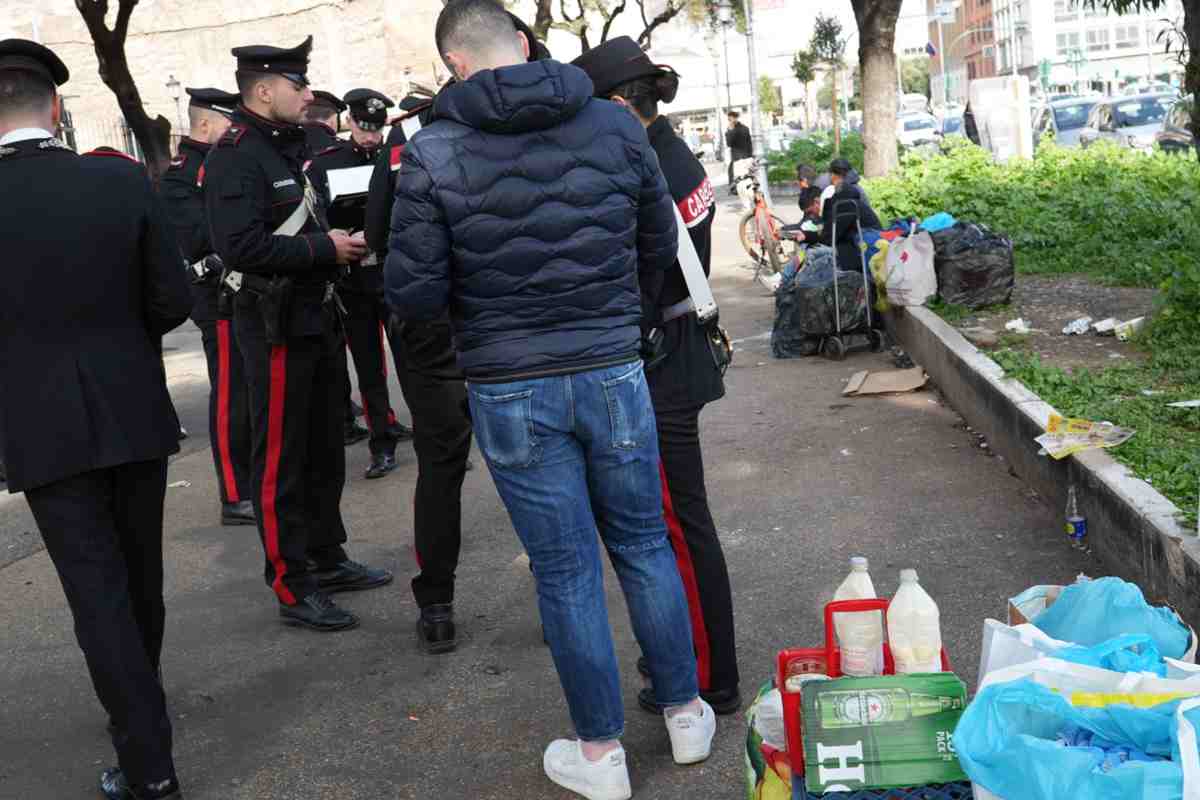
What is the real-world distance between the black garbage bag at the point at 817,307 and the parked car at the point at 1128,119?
53.8 ft

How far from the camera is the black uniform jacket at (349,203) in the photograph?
546 centimetres

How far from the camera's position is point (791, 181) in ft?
115

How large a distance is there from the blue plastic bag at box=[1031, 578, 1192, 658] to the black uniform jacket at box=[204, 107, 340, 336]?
3.16m

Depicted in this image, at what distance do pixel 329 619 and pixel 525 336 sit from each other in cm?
231

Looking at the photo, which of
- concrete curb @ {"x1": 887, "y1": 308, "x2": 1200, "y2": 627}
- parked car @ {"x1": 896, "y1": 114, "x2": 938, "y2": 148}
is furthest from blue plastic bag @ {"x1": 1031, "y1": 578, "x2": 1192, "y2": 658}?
parked car @ {"x1": 896, "y1": 114, "x2": 938, "y2": 148}

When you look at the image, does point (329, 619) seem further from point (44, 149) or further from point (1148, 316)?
point (1148, 316)

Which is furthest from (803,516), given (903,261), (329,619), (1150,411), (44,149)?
(903,261)

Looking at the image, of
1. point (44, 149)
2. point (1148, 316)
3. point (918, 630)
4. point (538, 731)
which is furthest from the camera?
point (1148, 316)

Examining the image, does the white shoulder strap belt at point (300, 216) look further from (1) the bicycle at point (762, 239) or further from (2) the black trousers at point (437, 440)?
(1) the bicycle at point (762, 239)

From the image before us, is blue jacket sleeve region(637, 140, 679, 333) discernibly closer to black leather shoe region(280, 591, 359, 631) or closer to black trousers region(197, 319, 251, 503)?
black leather shoe region(280, 591, 359, 631)

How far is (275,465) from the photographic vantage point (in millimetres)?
5527

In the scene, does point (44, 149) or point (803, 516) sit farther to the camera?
point (803, 516)

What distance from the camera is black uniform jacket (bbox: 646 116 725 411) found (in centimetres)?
417

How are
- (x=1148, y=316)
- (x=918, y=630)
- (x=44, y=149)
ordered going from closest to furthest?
(x=918, y=630), (x=44, y=149), (x=1148, y=316)
